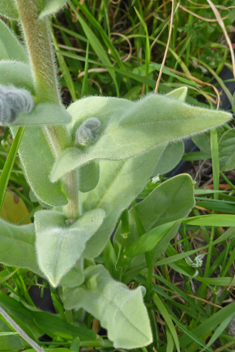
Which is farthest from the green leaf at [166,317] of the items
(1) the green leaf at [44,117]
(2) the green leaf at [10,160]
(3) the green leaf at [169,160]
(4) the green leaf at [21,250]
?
(1) the green leaf at [44,117]

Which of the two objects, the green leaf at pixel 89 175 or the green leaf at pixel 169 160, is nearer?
the green leaf at pixel 89 175

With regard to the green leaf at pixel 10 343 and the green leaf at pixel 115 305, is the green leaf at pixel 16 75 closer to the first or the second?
the green leaf at pixel 115 305

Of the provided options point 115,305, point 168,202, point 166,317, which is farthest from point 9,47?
point 166,317

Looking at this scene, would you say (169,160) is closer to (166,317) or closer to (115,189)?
(115,189)

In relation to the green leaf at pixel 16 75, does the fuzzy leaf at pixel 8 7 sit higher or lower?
higher

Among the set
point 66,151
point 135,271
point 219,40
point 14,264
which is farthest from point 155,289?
point 219,40

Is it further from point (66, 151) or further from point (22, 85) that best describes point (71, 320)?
point (22, 85)

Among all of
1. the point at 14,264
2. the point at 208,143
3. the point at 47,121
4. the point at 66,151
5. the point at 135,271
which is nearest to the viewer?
the point at 47,121
